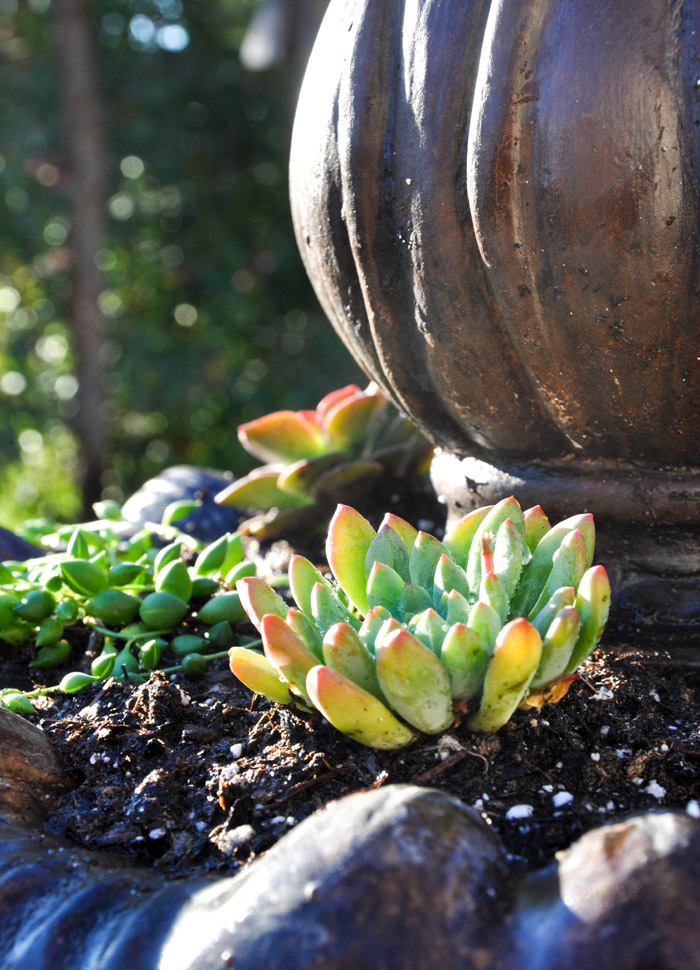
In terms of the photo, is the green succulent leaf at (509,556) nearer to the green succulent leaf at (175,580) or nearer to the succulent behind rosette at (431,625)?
the succulent behind rosette at (431,625)

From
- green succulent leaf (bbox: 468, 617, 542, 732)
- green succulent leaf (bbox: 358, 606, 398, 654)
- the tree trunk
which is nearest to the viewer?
green succulent leaf (bbox: 468, 617, 542, 732)

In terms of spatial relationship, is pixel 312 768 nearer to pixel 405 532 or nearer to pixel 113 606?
pixel 405 532

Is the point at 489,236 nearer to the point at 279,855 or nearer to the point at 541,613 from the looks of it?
the point at 541,613

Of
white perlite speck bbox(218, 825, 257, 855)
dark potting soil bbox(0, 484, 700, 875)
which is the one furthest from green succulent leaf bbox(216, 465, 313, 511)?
white perlite speck bbox(218, 825, 257, 855)

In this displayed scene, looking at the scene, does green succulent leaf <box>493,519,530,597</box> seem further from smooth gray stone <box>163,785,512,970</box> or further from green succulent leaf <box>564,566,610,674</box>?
smooth gray stone <box>163,785,512,970</box>

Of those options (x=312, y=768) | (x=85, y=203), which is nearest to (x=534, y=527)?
(x=312, y=768)

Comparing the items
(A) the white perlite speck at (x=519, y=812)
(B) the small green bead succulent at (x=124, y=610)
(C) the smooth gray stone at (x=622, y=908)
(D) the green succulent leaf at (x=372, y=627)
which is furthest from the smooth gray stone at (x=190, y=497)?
(C) the smooth gray stone at (x=622, y=908)

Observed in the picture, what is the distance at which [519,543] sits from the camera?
0.96 metres

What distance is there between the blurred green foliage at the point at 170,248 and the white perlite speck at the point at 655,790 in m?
2.71

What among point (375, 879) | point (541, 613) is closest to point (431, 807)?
point (375, 879)

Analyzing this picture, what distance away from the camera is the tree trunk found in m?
3.39

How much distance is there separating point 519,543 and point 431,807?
0.32 m

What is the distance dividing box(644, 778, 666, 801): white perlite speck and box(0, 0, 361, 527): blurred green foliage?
2710mm

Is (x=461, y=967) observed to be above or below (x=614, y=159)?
below
